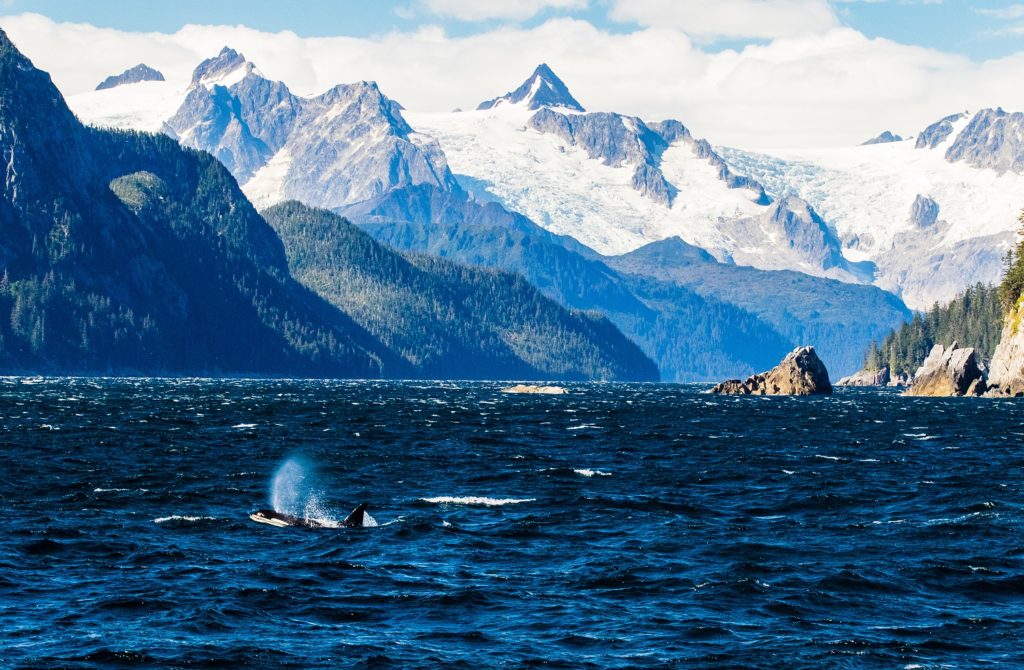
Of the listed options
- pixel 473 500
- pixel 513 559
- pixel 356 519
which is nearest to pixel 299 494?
pixel 473 500

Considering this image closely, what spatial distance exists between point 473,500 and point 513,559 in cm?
1656

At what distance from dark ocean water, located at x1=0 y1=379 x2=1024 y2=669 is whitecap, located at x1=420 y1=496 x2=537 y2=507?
176 millimetres

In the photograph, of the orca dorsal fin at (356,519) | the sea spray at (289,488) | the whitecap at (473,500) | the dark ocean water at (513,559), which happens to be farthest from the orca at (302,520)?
the whitecap at (473,500)

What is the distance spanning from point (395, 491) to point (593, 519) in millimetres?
13355

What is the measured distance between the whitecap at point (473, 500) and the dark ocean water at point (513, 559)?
0.58 feet

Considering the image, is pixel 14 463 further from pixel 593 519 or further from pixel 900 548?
pixel 900 548

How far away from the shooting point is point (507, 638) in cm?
3775

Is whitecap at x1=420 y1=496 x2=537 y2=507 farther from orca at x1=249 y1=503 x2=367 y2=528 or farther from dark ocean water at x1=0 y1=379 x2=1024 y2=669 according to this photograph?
orca at x1=249 y1=503 x2=367 y2=528

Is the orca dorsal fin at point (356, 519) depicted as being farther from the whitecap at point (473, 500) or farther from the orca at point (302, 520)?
the whitecap at point (473, 500)

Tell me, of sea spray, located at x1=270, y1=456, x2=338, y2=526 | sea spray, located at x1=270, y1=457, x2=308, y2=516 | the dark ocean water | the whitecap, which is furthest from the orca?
the whitecap

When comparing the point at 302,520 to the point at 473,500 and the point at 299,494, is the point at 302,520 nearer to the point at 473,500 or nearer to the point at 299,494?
the point at 473,500

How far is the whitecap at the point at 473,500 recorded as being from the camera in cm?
6438

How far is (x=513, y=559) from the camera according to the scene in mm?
49094

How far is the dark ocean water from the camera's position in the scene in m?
36.8
